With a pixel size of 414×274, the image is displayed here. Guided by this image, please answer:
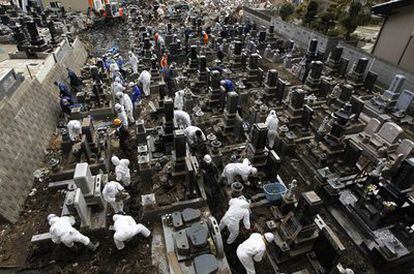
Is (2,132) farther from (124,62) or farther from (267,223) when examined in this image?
(124,62)

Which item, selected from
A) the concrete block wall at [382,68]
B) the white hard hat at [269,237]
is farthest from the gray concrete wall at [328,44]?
the white hard hat at [269,237]

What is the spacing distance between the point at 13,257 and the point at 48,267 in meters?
1.22

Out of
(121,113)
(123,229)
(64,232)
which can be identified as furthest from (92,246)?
(121,113)

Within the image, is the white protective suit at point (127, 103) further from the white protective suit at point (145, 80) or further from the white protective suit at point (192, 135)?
the white protective suit at point (192, 135)

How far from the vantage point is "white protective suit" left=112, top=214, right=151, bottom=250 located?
21.6ft

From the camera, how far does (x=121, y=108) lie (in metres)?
10.8

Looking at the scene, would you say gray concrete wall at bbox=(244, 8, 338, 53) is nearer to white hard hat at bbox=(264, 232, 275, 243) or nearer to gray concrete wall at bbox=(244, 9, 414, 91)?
gray concrete wall at bbox=(244, 9, 414, 91)

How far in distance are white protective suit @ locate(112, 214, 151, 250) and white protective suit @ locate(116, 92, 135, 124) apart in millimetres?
6117

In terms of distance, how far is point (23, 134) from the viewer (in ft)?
31.4

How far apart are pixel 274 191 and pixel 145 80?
9.28 m

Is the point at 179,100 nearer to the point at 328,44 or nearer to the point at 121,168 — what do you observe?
the point at 121,168

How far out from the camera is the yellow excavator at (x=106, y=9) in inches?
1116

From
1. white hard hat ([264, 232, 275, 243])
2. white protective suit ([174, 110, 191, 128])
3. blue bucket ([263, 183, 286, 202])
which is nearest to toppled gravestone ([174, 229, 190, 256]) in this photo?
white hard hat ([264, 232, 275, 243])

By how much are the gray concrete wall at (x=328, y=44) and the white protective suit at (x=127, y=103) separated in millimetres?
14574
